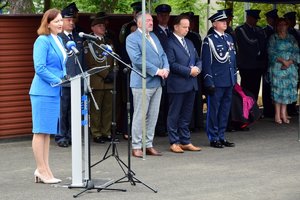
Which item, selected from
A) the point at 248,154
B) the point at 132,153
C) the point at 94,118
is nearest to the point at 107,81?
the point at 94,118

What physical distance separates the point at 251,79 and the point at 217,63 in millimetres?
3053

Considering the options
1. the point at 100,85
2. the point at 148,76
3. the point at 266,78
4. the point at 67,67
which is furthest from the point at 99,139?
the point at 266,78

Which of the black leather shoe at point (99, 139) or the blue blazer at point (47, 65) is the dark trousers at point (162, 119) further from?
the blue blazer at point (47, 65)

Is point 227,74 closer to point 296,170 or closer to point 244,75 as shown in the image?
point 296,170

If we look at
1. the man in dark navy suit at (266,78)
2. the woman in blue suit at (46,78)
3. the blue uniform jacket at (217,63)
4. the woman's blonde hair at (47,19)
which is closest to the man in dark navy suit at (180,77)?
the blue uniform jacket at (217,63)

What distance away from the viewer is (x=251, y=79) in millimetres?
13625

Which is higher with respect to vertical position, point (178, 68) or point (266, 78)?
point (178, 68)

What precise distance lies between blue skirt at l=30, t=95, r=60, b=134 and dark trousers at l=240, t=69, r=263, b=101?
5.88 m

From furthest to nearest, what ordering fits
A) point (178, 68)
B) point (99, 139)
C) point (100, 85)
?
point (99, 139) < point (100, 85) < point (178, 68)

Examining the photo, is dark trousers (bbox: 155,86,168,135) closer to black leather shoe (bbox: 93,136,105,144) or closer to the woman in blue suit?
black leather shoe (bbox: 93,136,105,144)

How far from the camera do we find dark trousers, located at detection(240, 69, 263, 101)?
13508 mm

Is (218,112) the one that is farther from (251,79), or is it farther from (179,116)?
(251,79)

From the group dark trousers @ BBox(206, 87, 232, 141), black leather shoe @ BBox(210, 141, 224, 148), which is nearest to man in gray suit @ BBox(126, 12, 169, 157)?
dark trousers @ BBox(206, 87, 232, 141)

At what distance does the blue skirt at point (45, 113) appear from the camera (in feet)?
26.8
